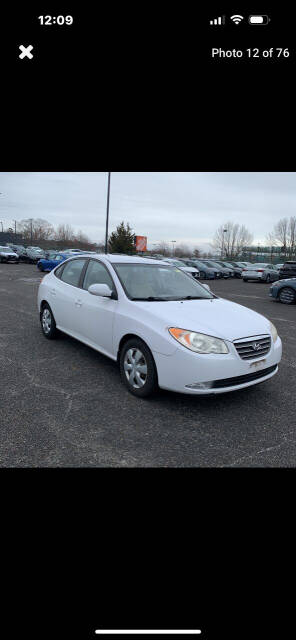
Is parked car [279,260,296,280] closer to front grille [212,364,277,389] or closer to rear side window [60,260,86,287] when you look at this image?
rear side window [60,260,86,287]

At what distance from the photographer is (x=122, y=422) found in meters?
3.14

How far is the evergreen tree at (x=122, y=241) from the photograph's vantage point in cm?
3934

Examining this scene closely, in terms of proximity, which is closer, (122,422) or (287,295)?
(122,422)

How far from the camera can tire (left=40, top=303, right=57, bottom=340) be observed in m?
5.70

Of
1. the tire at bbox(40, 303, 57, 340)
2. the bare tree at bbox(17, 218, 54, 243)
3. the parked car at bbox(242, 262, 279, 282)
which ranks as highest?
the bare tree at bbox(17, 218, 54, 243)

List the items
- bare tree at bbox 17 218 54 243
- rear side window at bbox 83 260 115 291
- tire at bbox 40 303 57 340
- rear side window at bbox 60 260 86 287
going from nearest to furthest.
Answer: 1. rear side window at bbox 83 260 115 291
2. rear side window at bbox 60 260 86 287
3. tire at bbox 40 303 57 340
4. bare tree at bbox 17 218 54 243

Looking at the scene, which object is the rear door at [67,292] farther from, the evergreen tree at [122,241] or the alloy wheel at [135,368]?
the evergreen tree at [122,241]

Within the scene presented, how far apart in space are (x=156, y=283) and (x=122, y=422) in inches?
81.0

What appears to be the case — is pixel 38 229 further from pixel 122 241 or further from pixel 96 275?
pixel 96 275

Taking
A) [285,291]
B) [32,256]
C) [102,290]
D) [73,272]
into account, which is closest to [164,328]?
[102,290]
